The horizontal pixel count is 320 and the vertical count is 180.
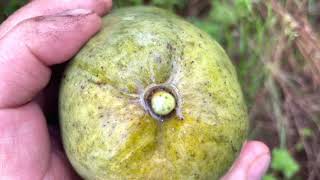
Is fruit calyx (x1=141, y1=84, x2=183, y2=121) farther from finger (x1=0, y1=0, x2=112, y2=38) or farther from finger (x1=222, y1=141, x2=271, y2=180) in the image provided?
finger (x1=222, y1=141, x2=271, y2=180)

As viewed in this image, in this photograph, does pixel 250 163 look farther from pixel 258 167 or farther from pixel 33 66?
pixel 33 66

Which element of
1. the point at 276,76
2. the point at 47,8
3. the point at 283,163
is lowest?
the point at 283,163

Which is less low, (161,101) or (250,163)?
(161,101)

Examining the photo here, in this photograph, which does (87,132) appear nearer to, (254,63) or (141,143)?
(141,143)

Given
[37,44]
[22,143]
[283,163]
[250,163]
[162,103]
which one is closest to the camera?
[162,103]

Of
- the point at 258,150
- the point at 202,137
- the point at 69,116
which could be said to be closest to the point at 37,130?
the point at 69,116

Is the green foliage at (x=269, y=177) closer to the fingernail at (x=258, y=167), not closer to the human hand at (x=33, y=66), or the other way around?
the fingernail at (x=258, y=167)

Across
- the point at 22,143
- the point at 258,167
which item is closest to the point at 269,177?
the point at 258,167
